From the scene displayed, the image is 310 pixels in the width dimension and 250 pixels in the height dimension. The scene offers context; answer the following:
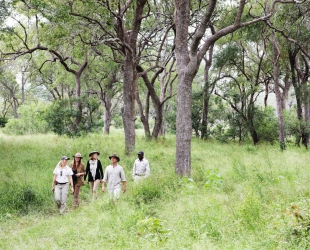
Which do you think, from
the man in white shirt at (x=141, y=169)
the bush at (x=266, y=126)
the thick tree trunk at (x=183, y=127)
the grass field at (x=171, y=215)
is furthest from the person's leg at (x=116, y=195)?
the bush at (x=266, y=126)

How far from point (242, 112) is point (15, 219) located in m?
16.8

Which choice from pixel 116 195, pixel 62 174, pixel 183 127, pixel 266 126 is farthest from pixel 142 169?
pixel 266 126

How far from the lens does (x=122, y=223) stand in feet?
18.7

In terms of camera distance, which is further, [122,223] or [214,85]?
[214,85]

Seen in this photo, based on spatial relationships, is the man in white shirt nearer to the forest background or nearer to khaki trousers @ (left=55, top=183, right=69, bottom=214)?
the forest background

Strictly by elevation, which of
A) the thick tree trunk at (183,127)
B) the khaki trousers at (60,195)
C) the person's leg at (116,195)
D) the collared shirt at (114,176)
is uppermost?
the thick tree trunk at (183,127)

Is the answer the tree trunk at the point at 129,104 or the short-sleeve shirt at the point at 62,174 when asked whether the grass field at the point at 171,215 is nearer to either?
the short-sleeve shirt at the point at 62,174

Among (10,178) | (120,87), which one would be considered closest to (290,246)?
(10,178)

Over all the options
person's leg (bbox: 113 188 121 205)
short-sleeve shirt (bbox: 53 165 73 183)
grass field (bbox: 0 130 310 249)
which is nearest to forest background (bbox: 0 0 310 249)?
grass field (bbox: 0 130 310 249)

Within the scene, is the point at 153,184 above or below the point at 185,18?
below

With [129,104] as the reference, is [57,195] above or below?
below

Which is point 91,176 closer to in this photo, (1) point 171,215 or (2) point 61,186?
(2) point 61,186

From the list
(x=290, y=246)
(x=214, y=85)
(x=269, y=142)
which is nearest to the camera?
(x=290, y=246)

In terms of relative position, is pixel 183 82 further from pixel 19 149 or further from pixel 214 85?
pixel 214 85
